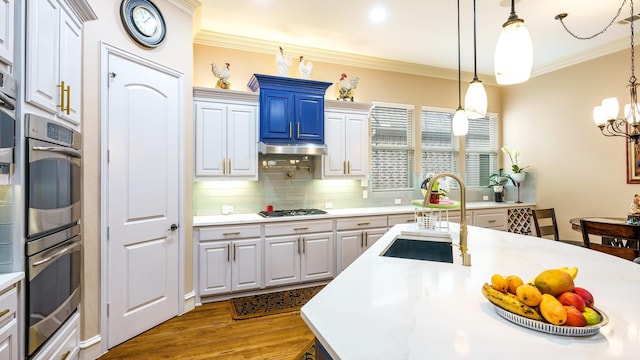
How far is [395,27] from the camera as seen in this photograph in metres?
3.64

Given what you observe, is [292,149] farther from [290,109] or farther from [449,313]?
[449,313]

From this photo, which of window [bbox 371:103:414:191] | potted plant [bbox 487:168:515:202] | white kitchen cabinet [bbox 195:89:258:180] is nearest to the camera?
white kitchen cabinet [bbox 195:89:258:180]

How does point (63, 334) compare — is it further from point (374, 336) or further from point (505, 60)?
point (505, 60)

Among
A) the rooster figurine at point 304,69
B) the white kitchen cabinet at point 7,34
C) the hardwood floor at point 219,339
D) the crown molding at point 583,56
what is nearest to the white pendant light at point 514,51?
the white kitchen cabinet at point 7,34

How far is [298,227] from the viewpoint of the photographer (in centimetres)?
364

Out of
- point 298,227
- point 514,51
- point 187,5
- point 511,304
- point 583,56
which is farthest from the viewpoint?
point 583,56

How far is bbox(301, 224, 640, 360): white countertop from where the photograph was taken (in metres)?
0.85

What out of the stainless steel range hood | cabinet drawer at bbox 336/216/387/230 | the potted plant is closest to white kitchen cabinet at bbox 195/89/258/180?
the stainless steel range hood

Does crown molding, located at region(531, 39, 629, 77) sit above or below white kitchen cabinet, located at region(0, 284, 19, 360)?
above

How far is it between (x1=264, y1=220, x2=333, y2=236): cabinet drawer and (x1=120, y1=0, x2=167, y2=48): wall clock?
2.07 metres

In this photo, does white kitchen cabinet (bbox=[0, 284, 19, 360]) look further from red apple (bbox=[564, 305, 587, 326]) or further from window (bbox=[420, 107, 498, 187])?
window (bbox=[420, 107, 498, 187])

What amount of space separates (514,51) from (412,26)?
2634 mm

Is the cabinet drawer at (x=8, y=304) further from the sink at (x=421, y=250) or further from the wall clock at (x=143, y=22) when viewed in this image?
the wall clock at (x=143, y=22)

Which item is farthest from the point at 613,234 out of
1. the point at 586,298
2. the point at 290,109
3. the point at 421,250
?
the point at 290,109
